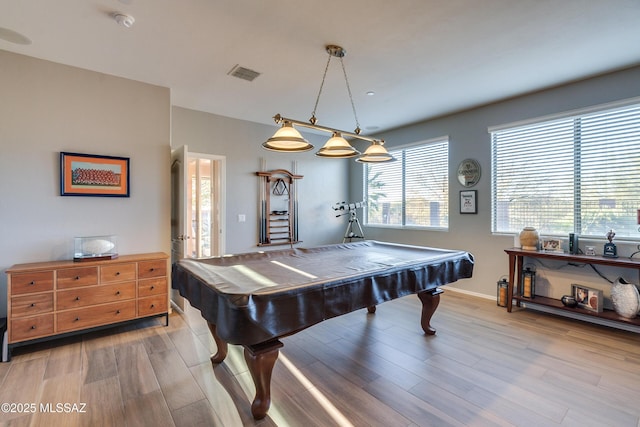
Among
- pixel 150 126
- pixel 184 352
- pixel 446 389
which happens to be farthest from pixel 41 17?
pixel 446 389

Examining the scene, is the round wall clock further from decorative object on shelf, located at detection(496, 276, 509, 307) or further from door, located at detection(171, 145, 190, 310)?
door, located at detection(171, 145, 190, 310)

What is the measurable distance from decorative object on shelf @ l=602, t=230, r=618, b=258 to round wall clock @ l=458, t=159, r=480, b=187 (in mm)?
1599

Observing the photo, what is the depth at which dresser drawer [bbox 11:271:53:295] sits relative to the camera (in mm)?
2508

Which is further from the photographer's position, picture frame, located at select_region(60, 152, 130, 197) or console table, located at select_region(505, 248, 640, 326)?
picture frame, located at select_region(60, 152, 130, 197)

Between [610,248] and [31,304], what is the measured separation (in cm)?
565

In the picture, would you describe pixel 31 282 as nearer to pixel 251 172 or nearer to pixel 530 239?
pixel 251 172

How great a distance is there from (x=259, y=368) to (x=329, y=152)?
1.94 m

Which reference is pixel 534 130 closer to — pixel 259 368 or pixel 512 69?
pixel 512 69

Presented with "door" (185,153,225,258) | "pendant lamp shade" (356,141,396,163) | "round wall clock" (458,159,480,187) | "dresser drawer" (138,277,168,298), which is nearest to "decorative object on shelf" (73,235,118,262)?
"dresser drawer" (138,277,168,298)

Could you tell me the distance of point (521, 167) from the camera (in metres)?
3.96

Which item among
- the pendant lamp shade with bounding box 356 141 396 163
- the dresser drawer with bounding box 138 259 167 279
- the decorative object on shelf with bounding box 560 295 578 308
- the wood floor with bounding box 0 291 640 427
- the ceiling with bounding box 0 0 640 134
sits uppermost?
the ceiling with bounding box 0 0 640 134

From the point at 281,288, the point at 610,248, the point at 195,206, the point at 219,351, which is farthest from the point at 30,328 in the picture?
the point at 610,248

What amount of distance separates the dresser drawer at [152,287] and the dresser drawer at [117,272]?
0.41 ft

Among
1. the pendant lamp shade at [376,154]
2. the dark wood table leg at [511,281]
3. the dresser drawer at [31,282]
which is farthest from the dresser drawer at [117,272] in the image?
the dark wood table leg at [511,281]
